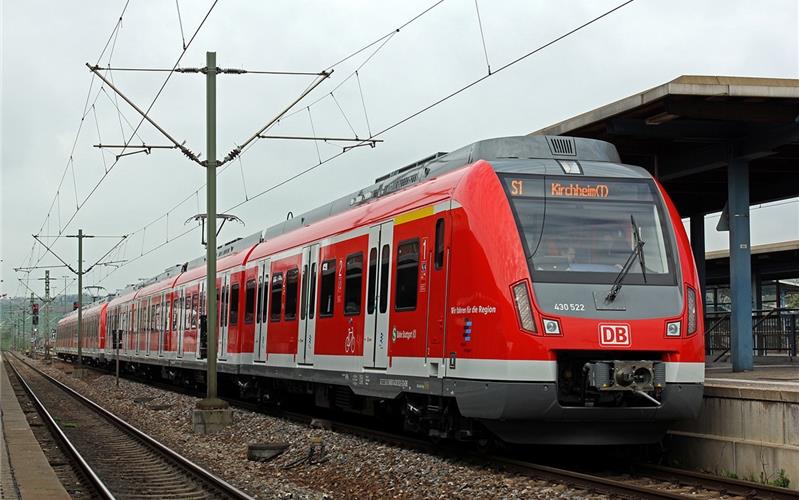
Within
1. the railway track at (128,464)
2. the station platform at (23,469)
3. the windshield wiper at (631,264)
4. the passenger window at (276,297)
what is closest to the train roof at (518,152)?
the windshield wiper at (631,264)

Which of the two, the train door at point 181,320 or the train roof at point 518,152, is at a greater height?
the train roof at point 518,152

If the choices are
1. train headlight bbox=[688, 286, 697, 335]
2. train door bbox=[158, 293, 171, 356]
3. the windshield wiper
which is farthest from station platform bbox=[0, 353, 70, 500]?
train door bbox=[158, 293, 171, 356]

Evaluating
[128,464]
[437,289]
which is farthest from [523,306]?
[128,464]

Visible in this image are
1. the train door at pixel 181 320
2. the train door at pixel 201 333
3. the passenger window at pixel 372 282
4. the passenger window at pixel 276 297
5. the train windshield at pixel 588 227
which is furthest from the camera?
the train door at pixel 181 320

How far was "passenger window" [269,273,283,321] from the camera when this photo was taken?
63.5ft

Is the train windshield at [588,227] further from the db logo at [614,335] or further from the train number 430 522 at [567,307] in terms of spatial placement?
the db logo at [614,335]

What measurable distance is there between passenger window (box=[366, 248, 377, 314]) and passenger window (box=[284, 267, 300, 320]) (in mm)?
3835

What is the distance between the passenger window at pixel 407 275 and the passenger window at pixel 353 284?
1.47 m

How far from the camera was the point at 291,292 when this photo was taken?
1859cm

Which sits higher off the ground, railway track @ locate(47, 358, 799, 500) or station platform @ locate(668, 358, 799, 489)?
station platform @ locate(668, 358, 799, 489)

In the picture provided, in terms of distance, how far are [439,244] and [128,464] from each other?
5.69 m

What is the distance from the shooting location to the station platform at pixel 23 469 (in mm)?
10867

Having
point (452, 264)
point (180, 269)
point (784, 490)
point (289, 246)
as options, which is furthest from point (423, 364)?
point (180, 269)

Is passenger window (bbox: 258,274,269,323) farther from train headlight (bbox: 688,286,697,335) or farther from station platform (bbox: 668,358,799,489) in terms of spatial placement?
train headlight (bbox: 688,286,697,335)
